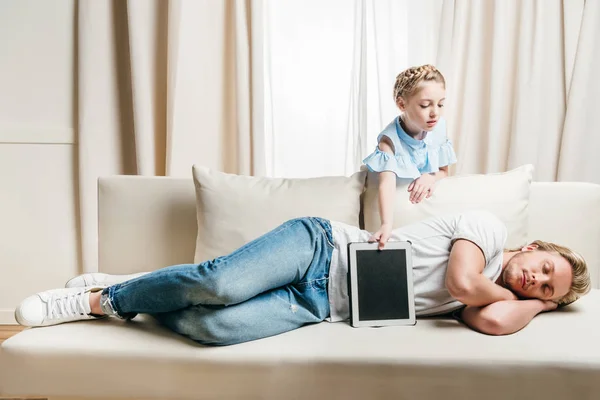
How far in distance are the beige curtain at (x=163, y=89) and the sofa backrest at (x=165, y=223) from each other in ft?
2.42

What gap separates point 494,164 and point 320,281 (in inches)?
51.7

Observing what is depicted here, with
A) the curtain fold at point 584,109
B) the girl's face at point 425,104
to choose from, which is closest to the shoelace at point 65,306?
the girl's face at point 425,104

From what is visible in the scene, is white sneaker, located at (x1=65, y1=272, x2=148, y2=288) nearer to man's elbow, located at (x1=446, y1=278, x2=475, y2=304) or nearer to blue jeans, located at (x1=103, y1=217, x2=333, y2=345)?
blue jeans, located at (x1=103, y1=217, x2=333, y2=345)

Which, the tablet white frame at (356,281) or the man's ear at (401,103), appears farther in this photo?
the man's ear at (401,103)

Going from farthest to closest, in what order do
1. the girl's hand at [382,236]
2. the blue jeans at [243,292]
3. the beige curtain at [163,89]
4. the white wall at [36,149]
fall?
the white wall at [36,149], the beige curtain at [163,89], the girl's hand at [382,236], the blue jeans at [243,292]

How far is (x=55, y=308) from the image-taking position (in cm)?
164

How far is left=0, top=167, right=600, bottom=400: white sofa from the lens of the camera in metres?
1.41

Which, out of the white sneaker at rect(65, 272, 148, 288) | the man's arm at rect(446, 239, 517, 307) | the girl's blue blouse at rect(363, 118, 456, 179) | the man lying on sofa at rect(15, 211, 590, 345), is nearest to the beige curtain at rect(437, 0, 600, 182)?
the girl's blue blouse at rect(363, 118, 456, 179)

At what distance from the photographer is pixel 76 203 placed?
308 cm

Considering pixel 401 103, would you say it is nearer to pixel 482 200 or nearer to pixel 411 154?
pixel 411 154

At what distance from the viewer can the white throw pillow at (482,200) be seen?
201cm

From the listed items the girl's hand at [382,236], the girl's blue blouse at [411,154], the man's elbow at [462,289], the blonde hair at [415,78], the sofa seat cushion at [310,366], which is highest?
the blonde hair at [415,78]

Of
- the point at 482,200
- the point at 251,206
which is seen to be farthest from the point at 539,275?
the point at 251,206

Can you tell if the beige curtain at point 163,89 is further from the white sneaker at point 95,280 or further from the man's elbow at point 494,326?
the man's elbow at point 494,326
